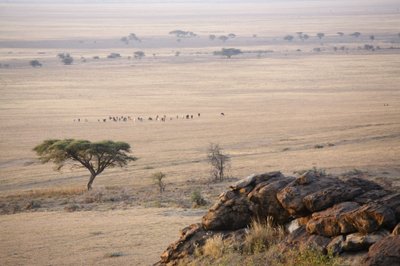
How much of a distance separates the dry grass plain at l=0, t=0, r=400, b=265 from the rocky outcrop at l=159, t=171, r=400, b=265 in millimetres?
2601

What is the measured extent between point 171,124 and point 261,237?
43.8 metres

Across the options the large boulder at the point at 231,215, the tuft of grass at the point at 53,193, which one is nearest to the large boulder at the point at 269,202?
the large boulder at the point at 231,215

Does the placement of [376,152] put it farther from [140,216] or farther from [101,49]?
[101,49]

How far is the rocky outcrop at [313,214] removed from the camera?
1064 cm

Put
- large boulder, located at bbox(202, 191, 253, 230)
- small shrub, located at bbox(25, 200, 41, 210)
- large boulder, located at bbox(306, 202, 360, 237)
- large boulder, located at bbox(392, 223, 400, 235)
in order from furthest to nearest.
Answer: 1. small shrub, located at bbox(25, 200, 41, 210)
2. large boulder, located at bbox(202, 191, 253, 230)
3. large boulder, located at bbox(306, 202, 360, 237)
4. large boulder, located at bbox(392, 223, 400, 235)

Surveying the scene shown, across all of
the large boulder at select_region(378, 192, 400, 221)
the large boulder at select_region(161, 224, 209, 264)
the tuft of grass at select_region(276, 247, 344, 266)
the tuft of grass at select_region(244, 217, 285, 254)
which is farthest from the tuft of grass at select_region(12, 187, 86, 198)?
the large boulder at select_region(378, 192, 400, 221)

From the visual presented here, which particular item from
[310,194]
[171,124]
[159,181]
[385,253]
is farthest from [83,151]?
[385,253]

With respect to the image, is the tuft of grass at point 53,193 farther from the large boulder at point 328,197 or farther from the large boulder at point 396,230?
the large boulder at point 396,230

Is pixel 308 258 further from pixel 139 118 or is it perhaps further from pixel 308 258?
pixel 139 118

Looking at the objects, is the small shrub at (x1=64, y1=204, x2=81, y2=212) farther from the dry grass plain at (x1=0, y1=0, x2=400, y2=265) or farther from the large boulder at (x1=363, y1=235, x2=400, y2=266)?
the large boulder at (x1=363, y1=235, x2=400, y2=266)

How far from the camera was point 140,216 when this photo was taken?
67.4 feet

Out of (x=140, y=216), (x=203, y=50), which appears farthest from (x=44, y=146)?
(x=203, y=50)

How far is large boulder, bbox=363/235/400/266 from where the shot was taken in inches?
378

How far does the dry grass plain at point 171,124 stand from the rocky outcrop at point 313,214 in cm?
260
